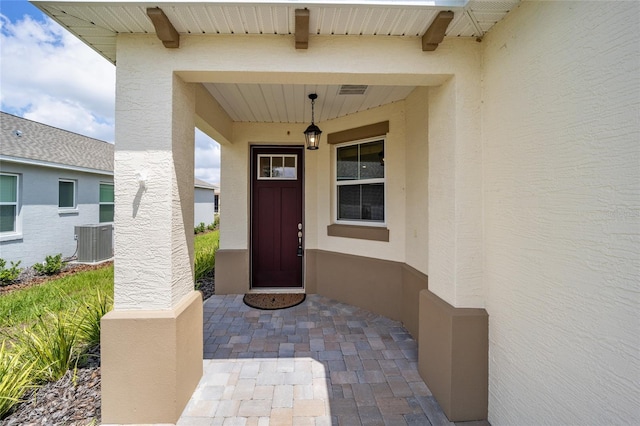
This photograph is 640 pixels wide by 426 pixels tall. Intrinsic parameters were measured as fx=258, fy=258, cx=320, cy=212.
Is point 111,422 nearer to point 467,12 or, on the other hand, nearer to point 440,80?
point 440,80

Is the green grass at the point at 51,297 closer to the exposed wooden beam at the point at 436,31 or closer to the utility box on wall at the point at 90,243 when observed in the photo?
the utility box on wall at the point at 90,243

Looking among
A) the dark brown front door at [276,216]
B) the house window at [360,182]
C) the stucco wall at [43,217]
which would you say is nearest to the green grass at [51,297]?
the stucco wall at [43,217]

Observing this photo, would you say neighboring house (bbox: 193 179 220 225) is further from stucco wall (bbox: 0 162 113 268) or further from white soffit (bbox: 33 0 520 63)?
white soffit (bbox: 33 0 520 63)

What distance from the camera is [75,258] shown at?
8.45 metres

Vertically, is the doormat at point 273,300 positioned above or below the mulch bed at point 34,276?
above

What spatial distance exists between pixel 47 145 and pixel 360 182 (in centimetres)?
1090

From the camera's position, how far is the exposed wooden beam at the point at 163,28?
1.98 m

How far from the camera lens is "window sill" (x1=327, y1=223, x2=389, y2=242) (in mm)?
4148

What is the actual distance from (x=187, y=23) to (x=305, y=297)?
426 centimetres

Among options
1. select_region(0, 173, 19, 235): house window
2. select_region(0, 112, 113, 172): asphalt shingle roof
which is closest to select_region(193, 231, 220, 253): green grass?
select_region(0, 112, 113, 172): asphalt shingle roof

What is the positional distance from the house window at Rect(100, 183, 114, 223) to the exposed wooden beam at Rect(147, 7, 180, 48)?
34.5ft

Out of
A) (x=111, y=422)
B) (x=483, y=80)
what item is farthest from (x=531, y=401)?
(x=111, y=422)

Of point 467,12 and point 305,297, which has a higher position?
point 467,12

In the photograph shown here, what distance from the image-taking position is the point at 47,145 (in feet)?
28.6
